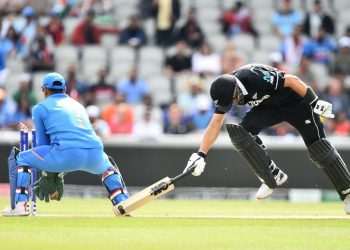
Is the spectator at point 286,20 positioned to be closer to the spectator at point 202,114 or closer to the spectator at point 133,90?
the spectator at point 202,114

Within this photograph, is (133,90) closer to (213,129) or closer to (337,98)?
(337,98)

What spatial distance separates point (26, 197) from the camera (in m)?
11.7

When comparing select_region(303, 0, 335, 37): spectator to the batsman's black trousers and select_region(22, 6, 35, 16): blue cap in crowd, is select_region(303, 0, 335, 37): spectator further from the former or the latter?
the batsman's black trousers

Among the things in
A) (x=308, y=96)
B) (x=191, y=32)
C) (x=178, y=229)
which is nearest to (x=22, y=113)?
(x=191, y=32)

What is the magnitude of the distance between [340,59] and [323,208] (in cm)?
686

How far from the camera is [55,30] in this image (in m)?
21.7

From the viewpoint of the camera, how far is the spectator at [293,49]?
A: 20844 mm

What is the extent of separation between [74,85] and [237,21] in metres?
3.85

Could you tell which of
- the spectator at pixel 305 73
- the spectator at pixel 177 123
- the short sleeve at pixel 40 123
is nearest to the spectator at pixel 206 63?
the spectator at pixel 305 73

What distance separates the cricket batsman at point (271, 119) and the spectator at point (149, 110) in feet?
21.7

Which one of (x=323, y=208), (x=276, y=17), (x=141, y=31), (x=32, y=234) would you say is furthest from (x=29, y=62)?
(x=32, y=234)

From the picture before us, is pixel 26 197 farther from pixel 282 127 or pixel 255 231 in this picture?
pixel 282 127

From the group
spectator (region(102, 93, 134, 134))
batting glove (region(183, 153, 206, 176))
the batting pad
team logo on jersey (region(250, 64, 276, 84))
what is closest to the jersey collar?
team logo on jersey (region(250, 64, 276, 84))

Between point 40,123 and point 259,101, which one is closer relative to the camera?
point 40,123
